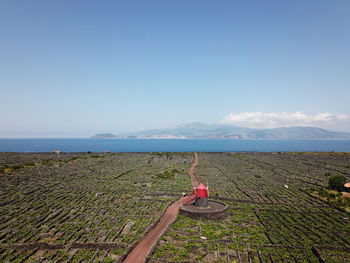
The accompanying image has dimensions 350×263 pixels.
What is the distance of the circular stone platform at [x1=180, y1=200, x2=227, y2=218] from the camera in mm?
35000

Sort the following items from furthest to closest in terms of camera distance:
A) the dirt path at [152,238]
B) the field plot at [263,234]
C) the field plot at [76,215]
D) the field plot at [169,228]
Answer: the field plot at [76,215]
the field plot at [169,228]
the field plot at [263,234]
the dirt path at [152,238]

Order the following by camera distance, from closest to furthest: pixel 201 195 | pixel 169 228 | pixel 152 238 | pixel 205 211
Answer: pixel 152 238
pixel 169 228
pixel 205 211
pixel 201 195

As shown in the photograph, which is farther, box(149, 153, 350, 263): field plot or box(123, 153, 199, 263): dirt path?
box(149, 153, 350, 263): field plot

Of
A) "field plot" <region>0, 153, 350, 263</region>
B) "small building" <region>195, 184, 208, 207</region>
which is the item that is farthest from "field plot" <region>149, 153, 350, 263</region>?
"small building" <region>195, 184, 208, 207</region>

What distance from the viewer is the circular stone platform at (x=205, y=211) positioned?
35.0 m

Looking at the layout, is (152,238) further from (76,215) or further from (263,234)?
(76,215)

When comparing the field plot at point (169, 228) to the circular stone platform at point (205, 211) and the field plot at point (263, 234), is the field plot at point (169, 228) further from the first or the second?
the circular stone platform at point (205, 211)

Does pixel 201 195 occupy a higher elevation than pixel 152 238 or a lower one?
higher

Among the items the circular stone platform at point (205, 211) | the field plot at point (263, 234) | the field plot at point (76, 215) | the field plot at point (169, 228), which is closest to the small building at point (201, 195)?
the circular stone platform at point (205, 211)

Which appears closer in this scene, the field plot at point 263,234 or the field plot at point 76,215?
the field plot at point 263,234

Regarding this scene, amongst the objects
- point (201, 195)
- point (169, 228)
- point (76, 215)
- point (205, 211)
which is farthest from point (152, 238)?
point (76, 215)

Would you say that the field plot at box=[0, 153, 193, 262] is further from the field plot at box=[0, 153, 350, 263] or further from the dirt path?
the dirt path

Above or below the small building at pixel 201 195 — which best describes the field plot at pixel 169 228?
below

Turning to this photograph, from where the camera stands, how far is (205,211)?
35.4m
